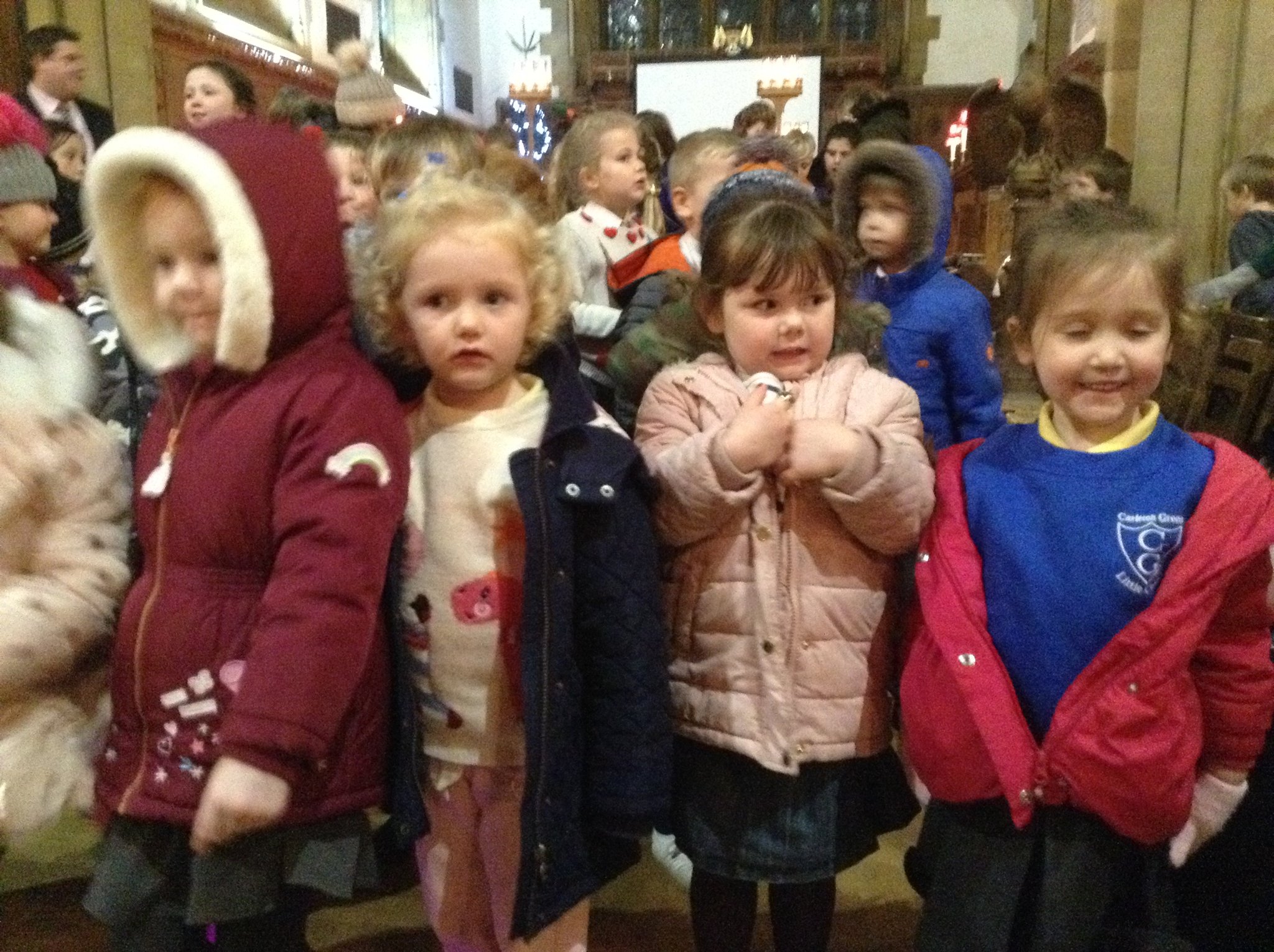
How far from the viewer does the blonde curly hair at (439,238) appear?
52.0 inches

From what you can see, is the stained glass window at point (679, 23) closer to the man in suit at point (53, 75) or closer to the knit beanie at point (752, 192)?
the man in suit at point (53, 75)

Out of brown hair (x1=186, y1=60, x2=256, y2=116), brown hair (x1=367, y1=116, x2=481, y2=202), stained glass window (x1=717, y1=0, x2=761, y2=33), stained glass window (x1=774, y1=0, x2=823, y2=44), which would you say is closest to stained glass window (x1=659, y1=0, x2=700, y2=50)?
stained glass window (x1=717, y1=0, x2=761, y2=33)

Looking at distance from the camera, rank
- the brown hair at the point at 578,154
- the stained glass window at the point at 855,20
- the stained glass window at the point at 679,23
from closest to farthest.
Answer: the brown hair at the point at 578,154 < the stained glass window at the point at 855,20 < the stained glass window at the point at 679,23

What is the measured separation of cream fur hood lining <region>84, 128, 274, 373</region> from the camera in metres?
1.12

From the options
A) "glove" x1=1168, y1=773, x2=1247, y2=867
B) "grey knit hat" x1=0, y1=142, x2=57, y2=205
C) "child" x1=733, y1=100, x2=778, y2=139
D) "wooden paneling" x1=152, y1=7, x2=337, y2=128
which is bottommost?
"glove" x1=1168, y1=773, x2=1247, y2=867

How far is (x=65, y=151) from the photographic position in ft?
10.8

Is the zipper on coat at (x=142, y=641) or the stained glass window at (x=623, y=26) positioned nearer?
the zipper on coat at (x=142, y=641)

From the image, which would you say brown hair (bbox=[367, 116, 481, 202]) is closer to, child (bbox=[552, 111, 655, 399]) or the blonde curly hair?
child (bbox=[552, 111, 655, 399])

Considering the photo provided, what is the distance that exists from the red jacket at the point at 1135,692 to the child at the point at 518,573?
367 millimetres

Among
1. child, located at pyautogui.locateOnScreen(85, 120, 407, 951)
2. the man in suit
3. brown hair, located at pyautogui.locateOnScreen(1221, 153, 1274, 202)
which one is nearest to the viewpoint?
child, located at pyautogui.locateOnScreen(85, 120, 407, 951)

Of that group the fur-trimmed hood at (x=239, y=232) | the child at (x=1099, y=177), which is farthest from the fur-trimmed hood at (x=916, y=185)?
the child at (x=1099, y=177)

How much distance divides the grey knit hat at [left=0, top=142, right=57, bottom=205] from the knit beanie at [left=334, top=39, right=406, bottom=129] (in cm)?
140

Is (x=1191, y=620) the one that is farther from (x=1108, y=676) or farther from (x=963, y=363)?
(x=963, y=363)

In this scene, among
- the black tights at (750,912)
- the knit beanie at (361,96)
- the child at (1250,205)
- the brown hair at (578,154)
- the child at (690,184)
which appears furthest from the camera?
the child at (1250,205)
